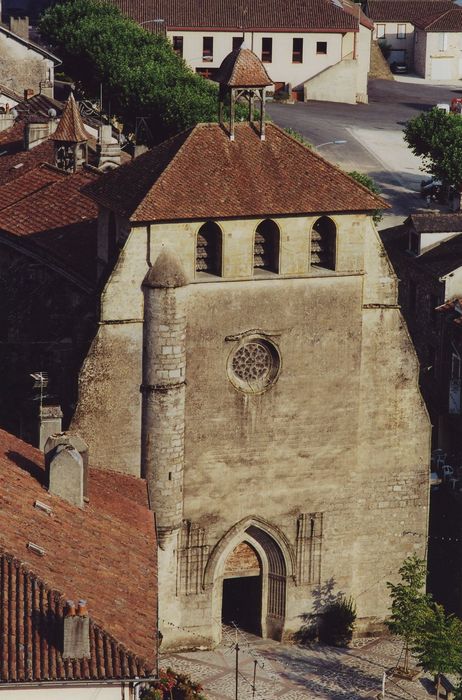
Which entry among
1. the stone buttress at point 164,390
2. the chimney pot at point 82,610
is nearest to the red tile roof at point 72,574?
the chimney pot at point 82,610

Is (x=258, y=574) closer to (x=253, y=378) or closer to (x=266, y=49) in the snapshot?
(x=253, y=378)

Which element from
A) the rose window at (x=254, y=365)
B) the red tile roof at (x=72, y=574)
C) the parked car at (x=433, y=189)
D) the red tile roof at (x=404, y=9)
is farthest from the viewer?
the red tile roof at (x=404, y=9)

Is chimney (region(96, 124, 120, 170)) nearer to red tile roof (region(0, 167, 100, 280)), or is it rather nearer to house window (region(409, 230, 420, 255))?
red tile roof (region(0, 167, 100, 280))

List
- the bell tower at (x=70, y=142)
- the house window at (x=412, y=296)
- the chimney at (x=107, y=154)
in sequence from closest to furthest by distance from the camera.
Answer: the bell tower at (x=70, y=142), the chimney at (x=107, y=154), the house window at (x=412, y=296)

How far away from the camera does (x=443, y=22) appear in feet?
543

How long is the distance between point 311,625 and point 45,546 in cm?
1913

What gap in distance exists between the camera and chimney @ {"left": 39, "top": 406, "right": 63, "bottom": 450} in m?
65.4

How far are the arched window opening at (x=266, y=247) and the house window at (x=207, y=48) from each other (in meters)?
84.0

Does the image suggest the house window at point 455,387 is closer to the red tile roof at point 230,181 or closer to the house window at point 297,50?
the red tile roof at point 230,181

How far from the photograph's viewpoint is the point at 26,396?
240 feet

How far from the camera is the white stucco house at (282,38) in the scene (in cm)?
14874

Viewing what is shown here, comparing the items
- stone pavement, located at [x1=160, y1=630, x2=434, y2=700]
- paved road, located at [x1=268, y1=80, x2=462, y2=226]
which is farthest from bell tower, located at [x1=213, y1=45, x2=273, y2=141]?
paved road, located at [x1=268, y1=80, x2=462, y2=226]

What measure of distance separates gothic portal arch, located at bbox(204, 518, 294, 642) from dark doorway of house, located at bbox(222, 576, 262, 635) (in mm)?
36

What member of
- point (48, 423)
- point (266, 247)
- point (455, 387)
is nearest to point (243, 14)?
point (455, 387)
